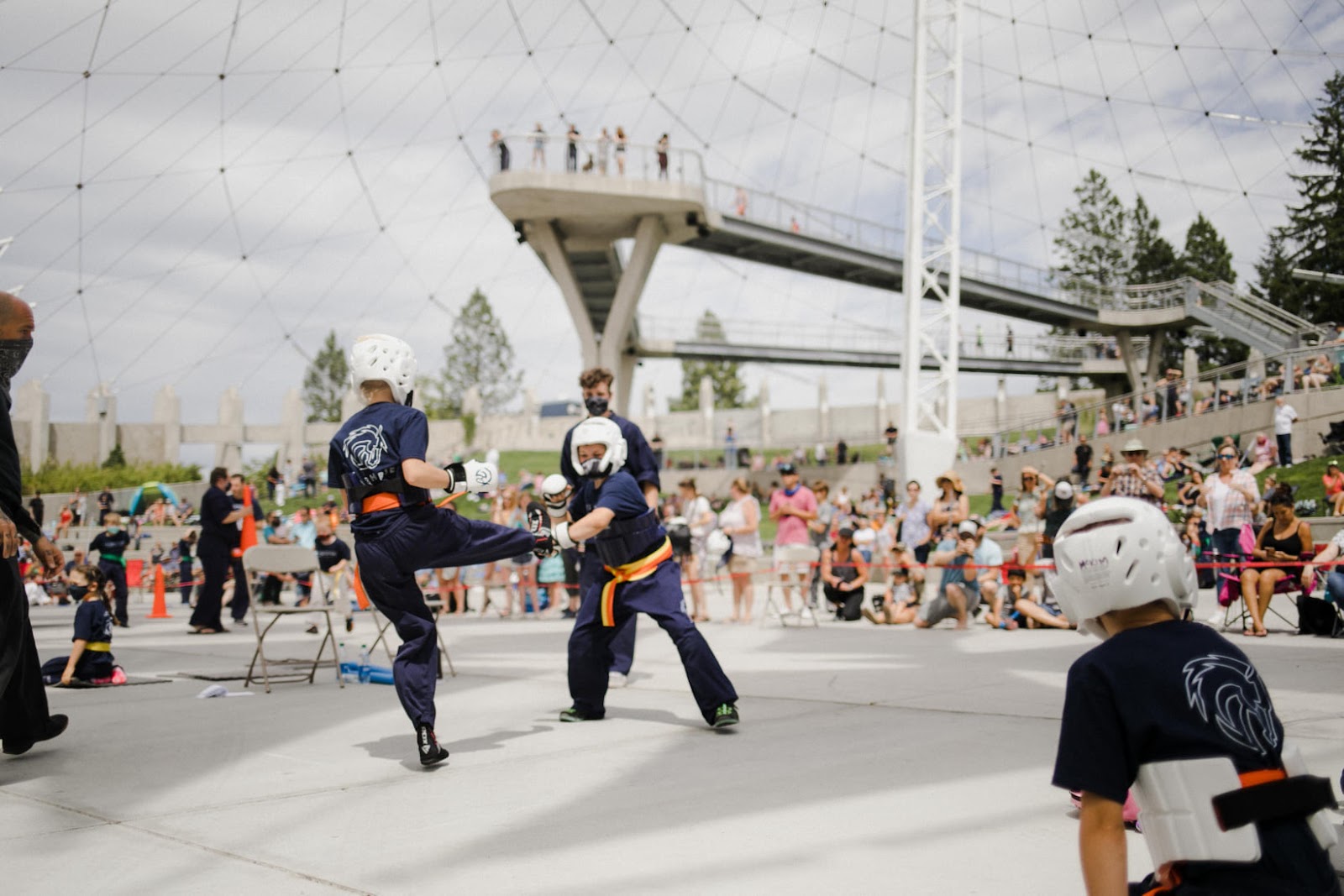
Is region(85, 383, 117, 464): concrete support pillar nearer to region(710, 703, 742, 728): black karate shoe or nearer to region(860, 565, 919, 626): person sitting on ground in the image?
region(860, 565, 919, 626): person sitting on ground

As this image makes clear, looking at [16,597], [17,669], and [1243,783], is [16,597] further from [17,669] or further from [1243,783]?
[1243,783]

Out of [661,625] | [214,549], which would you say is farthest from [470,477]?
[214,549]

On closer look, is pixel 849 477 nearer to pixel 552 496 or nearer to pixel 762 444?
pixel 762 444

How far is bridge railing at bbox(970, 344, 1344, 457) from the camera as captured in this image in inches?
939

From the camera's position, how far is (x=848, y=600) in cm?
1420

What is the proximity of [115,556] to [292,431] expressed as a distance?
49.6m

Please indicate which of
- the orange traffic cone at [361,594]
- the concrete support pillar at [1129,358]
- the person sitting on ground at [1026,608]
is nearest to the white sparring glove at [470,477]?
the orange traffic cone at [361,594]

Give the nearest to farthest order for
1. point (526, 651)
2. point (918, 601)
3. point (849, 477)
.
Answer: point (526, 651) → point (918, 601) → point (849, 477)

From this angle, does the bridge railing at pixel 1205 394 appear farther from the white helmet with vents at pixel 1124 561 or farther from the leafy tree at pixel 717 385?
the leafy tree at pixel 717 385

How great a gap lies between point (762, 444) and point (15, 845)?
58478 mm

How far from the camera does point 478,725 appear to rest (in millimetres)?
6305

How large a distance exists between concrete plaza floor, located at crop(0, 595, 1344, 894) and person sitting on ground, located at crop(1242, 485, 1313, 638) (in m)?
2.07

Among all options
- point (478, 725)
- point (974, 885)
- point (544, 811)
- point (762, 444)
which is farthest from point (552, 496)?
point (762, 444)

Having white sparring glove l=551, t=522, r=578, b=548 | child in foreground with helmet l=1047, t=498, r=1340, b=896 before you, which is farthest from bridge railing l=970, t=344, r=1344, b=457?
child in foreground with helmet l=1047, t=498, r=1340, b=896
